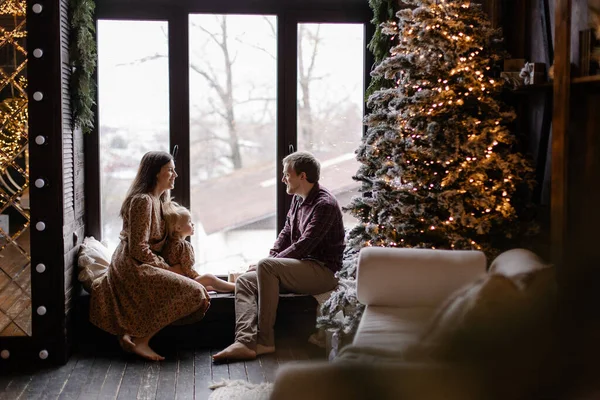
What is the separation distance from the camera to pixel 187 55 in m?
5.42

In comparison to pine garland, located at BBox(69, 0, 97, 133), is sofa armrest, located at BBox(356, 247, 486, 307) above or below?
below

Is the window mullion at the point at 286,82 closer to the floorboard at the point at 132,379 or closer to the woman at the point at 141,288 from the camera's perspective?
the woman at the point at 141,288

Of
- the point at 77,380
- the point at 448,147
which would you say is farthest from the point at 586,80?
the point at 77,380

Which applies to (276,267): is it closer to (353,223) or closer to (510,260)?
(353,223)

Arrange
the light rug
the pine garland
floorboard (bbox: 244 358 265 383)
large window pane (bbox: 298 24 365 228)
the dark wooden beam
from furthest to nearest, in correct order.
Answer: large window pane (bbox: 298 24 365 228) → the pine garland → floorboard (bbox: 244 358 265 383) → the light rug → the dark wooden beam

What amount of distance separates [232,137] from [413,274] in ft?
7.96

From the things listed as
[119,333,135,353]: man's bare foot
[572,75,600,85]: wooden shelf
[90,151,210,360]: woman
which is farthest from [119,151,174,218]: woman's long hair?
[572,75,600,85]: wooden shelf

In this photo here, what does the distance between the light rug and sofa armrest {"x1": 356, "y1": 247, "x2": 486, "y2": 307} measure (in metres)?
0.78

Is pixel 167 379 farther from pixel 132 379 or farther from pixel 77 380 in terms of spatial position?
pixel 77 380

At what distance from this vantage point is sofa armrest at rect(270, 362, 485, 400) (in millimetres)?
2023

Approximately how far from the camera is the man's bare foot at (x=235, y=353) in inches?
179

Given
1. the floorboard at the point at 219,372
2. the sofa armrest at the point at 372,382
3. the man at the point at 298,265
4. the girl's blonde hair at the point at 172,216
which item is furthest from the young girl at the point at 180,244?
the sofa armrest at the point at 372,382

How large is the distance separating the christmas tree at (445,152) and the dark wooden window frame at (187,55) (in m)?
1.30

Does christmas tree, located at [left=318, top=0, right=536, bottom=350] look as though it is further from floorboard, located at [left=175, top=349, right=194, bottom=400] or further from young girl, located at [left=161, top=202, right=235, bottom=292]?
young girl, located at [left=161, top=202, right=235, bottom=292]
